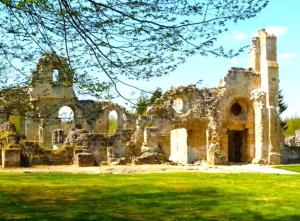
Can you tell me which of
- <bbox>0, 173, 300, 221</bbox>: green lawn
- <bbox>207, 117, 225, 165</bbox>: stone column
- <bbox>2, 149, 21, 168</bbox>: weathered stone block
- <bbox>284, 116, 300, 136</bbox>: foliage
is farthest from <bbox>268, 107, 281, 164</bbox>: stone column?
<bbox>284, 116, 300, 136</bbox>: foliage

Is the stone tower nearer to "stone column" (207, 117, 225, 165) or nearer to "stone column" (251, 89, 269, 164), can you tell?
"stone column" (251, 89, 269, 164)

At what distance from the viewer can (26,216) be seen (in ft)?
31.1

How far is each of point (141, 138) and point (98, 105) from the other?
10135mm

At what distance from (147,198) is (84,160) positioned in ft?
47.5

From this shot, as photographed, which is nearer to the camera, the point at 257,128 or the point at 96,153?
the point at 96,153

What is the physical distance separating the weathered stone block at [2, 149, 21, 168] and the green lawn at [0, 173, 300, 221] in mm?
6910

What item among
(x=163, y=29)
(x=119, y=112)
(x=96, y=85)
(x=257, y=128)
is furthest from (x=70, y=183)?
(x=119, y=112)

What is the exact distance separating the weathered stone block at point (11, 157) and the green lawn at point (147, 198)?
22.7ft

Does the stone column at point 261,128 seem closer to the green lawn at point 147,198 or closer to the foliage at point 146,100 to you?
the green lawn at point 147,198

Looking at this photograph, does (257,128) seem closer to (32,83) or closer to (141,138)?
(141,138)

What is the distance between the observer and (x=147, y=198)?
39.5 ft

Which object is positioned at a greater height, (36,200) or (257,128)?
(257,128)

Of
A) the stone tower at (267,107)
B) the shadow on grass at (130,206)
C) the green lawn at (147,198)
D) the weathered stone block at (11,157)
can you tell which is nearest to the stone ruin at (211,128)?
the stone tower at (267,107)

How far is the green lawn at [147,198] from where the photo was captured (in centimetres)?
980
